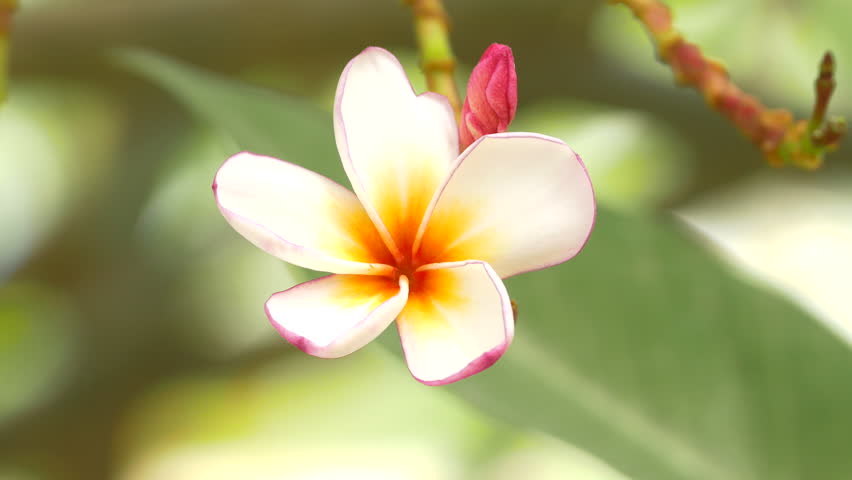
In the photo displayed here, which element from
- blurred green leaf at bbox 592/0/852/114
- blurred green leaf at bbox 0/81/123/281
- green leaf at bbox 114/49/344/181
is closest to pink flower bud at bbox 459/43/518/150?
green leaf at bbox 114/49/344/181

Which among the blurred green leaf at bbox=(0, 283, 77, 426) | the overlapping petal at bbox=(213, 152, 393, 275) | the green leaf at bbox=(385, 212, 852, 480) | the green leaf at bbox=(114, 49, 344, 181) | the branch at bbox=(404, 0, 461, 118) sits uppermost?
the branch at bbox=(404, 0, 461, 118)

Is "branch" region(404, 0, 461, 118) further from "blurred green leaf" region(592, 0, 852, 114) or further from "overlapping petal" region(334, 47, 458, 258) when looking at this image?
"blurred green leaf" region(592, 0, 852, 114)

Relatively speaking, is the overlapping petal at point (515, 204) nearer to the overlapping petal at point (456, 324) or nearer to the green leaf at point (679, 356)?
the overlapping petal at point (456, 324)

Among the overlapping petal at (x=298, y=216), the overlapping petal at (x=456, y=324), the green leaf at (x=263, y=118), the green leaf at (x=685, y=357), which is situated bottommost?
the green leaf at (x=685, y=357)

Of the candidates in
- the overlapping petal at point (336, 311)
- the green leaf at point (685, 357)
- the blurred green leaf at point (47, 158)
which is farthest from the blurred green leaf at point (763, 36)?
the overlapping petal at point (336, 311)

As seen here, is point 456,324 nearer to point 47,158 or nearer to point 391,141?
point 391,141

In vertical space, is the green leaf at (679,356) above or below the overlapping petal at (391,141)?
below
